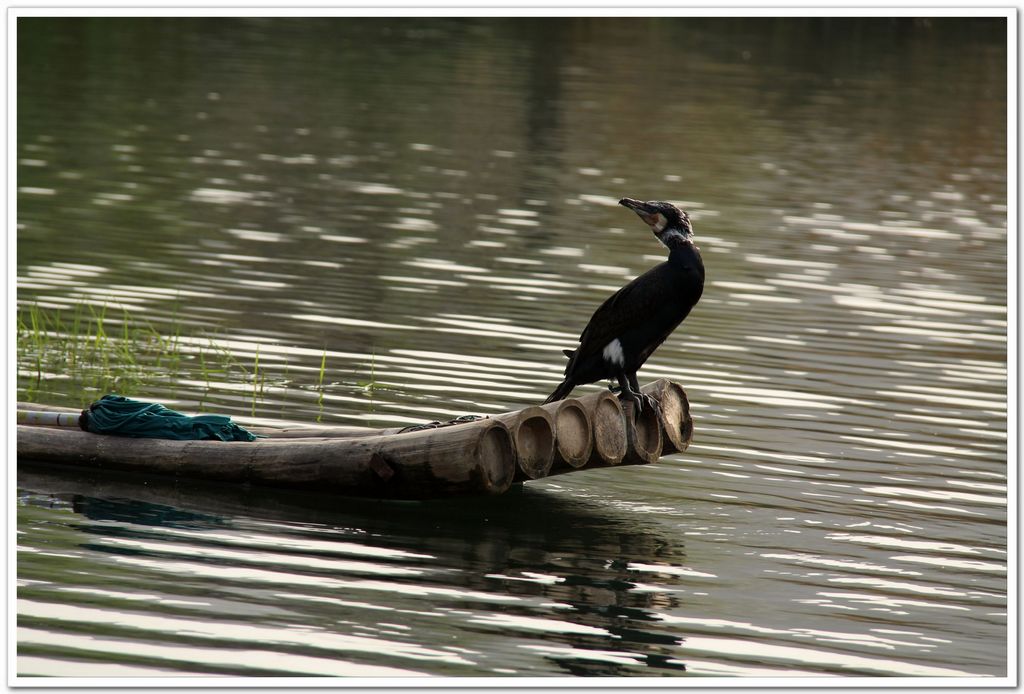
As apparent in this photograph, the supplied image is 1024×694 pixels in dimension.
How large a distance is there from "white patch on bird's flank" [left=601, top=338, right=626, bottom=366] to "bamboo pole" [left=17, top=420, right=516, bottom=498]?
1.03 metres

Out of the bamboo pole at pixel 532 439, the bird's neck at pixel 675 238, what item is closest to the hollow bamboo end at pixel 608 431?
the bamboo pole at pixel 532 439

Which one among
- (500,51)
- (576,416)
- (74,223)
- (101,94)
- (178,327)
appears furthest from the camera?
(500,51)

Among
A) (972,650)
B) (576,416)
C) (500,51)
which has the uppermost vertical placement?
(500,51)

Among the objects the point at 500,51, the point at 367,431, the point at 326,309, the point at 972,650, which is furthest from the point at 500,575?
the point at 500,51

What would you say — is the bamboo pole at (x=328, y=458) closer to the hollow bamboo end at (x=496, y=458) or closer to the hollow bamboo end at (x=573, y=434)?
the hollow bamboo end at (x=496, y=458)

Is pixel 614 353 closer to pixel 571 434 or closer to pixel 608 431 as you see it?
pixel 608 431

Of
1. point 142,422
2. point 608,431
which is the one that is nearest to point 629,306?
point 608,431

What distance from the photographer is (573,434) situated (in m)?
9.65

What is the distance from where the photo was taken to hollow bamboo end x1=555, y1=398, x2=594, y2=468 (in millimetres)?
9539

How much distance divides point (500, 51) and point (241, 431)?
35.9 meters

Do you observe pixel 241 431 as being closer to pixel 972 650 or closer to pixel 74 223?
pixel 972 650

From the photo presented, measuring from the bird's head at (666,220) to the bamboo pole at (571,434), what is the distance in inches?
49.1

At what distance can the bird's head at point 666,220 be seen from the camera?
31.8 ft

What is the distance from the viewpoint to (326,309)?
15992mm
